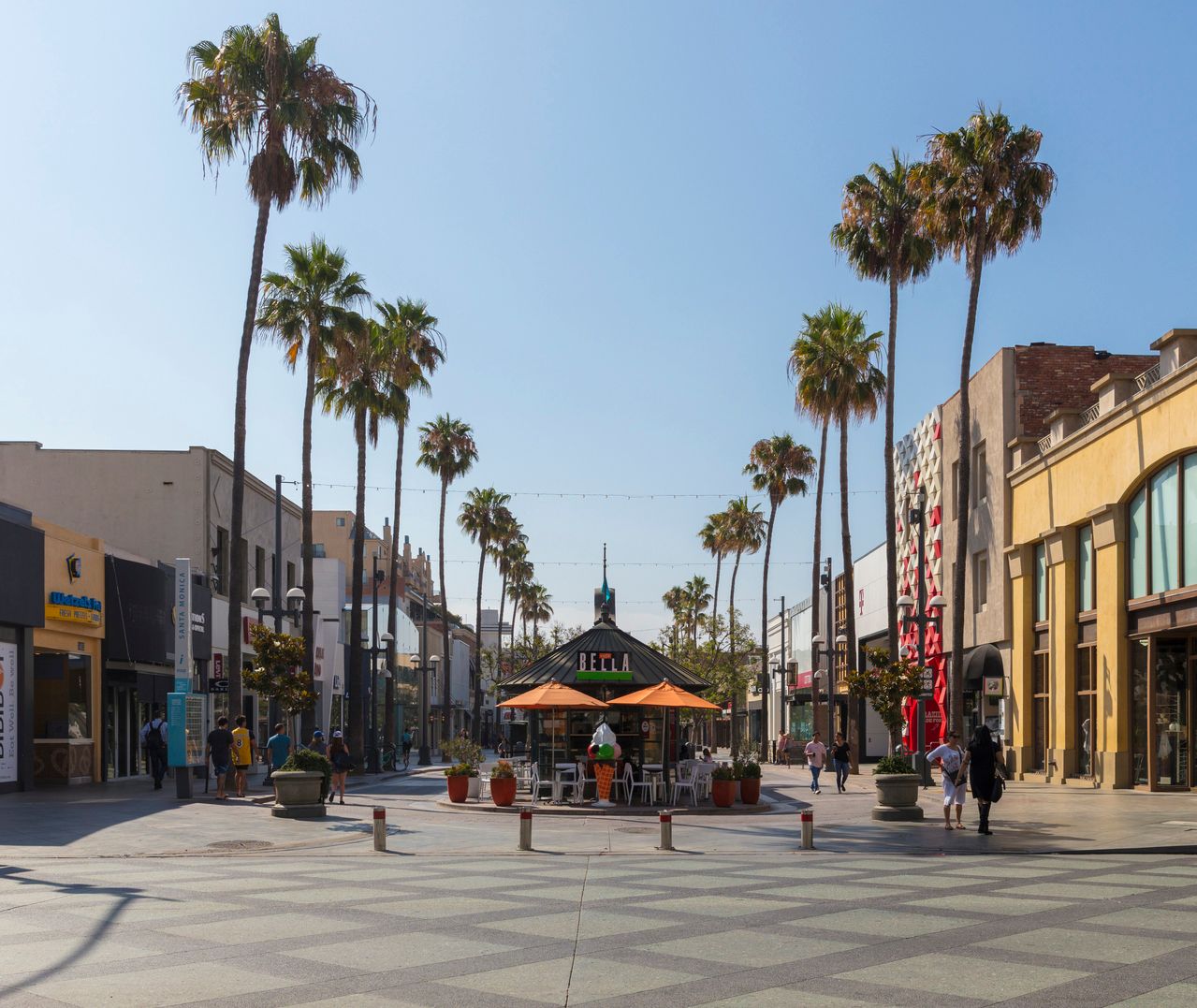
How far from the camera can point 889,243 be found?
40781 millimetres

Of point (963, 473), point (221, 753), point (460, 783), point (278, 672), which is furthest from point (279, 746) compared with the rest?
point (963, 473)

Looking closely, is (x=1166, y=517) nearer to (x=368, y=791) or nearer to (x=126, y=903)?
(x=368, y=791)

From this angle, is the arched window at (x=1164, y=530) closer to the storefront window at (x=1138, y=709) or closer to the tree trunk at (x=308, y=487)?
the storefront window at (x=1138, y=709)

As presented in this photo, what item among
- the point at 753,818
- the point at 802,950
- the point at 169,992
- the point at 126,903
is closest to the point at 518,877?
the point at 126,903

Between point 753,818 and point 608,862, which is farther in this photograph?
point 753,818

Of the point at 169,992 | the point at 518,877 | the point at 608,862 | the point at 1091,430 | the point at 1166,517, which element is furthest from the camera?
the point at 1091,430

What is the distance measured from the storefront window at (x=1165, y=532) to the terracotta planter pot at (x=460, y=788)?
16214 millimetres

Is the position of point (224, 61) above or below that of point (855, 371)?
above

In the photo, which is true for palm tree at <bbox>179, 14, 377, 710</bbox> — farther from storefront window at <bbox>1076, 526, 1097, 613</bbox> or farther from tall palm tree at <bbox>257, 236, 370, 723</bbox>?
storefront window at <bbox>1076, 526, 1097, 613</bbox>

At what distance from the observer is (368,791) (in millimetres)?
35781

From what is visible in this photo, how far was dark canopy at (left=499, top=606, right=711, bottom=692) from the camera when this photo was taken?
32.4m

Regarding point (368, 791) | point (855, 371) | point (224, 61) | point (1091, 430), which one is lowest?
point (368, 791)

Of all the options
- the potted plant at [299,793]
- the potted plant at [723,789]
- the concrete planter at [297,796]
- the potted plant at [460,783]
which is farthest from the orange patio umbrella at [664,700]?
the concrete planter at [297,796]

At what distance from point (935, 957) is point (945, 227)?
27373 mm
